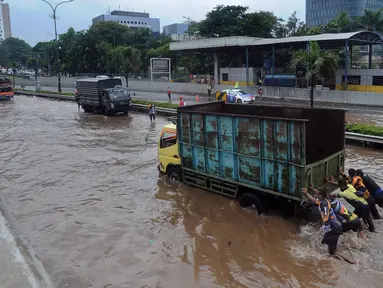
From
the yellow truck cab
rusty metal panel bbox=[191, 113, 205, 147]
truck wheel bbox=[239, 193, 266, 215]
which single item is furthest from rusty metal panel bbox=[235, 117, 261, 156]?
the yellow truck cab

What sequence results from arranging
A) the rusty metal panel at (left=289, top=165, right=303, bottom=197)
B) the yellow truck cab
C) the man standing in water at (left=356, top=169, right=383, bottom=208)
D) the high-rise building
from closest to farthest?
the rusty metal panel at (left=289, top=165, right=303, bottom=197) → the man standing in water at (left=356, top=169, right=383, bottom=208) → the yellow truck cab → the high-rise building

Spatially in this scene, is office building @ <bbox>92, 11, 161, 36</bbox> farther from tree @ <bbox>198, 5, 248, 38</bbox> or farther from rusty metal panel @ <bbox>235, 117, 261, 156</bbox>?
rusty metal panel @ <bbox>235, 117, 261, 156</bbox>

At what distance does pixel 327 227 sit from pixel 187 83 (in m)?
40.7

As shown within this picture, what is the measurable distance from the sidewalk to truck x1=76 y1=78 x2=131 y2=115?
67.6 feet

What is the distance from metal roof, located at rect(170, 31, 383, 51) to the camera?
3252 centimetres

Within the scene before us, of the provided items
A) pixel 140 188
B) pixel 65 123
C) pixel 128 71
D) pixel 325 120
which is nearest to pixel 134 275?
pixel 140 188

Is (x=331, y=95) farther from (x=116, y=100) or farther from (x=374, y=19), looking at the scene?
(x=374, y=19)

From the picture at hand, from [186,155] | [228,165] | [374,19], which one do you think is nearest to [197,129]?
[186,155]

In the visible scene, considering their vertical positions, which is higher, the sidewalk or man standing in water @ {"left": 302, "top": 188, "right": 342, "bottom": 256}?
man standing in water @ {"left": 302, "top": 188, "right": 342, "bottom": 256}

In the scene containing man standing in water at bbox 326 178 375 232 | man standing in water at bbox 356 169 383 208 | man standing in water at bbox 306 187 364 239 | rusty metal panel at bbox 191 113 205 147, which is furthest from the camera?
rusty metal panel at bbox 191 113 205 147

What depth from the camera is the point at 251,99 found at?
102ft

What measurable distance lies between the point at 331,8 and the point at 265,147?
5530 inches

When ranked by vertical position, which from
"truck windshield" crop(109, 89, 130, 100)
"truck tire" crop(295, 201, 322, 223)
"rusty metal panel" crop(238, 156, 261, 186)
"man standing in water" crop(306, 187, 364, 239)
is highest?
"truck windshield" crop(109, 89, 130, 100)

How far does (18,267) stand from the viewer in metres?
7.18
